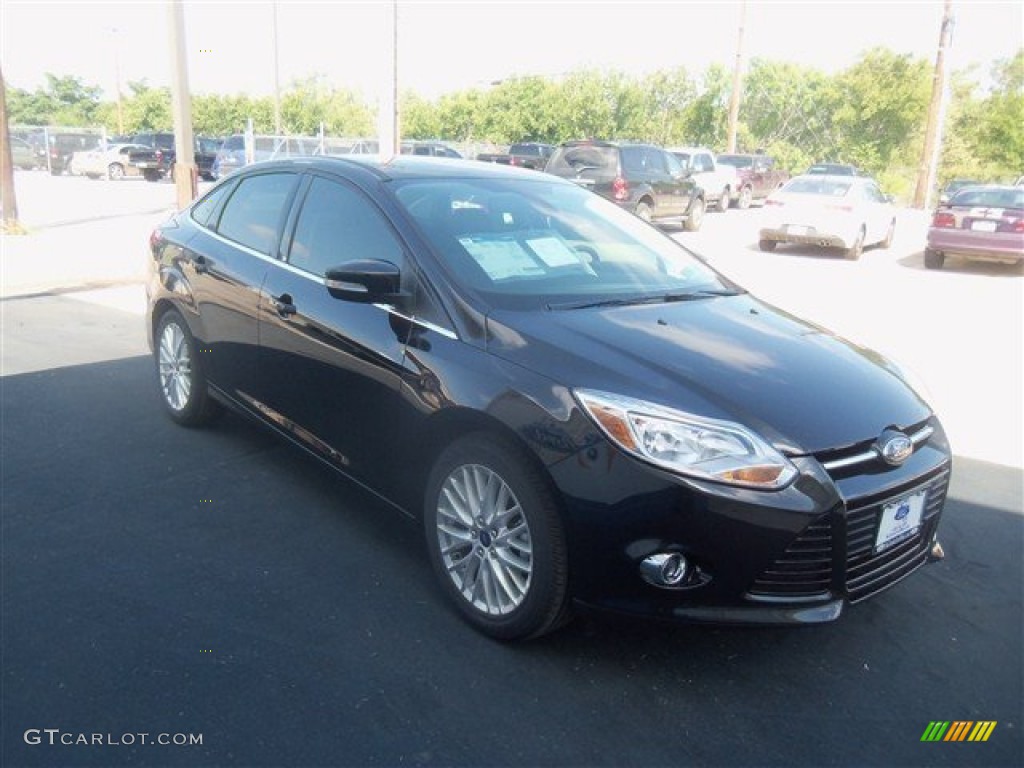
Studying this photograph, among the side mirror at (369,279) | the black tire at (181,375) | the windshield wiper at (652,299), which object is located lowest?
the black tire at (181,375)

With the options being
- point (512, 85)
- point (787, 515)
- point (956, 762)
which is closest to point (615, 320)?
point (787, 515)

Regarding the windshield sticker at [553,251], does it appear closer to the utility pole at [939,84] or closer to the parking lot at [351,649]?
the parking lot at [351,649]

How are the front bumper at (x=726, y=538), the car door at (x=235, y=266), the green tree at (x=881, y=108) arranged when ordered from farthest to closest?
the green tree at (x=881, y=108) → the car door at (x=235, y=266) → the front bumper at (x=726, y=538)

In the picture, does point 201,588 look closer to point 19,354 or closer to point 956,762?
point 956,762

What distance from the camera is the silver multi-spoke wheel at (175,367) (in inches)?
206

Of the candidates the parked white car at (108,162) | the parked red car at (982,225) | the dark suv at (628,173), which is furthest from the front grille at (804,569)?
the parked white car at (108,162)

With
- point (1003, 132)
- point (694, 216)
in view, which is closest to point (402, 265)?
point (694, 216)

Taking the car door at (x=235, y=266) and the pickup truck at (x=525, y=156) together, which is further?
the pickup truck at (x=525, y=156)

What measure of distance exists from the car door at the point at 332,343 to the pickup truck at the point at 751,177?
87.8 ft

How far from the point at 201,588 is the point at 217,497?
0.95 meters

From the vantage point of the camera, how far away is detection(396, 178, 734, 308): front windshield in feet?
11.8

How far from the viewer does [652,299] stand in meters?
3.80

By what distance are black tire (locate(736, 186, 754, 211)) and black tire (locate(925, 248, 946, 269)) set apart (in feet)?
47.7

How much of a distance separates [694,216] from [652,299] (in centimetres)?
1826
